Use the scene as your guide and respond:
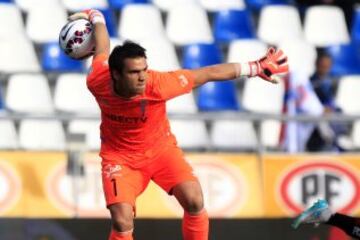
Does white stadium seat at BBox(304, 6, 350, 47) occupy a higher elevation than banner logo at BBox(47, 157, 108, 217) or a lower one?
higher

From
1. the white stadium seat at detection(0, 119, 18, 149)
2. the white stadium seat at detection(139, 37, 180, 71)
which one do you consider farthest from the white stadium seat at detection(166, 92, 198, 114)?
the white stadium seat at detection(0, 119, 18, 149)

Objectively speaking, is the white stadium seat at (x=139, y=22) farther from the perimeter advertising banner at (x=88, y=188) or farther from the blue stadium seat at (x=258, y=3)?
the perimeter advertising banner at (x=88, y=188)

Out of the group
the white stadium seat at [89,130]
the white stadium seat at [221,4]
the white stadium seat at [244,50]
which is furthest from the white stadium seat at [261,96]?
the white stadium seat at [89,130]

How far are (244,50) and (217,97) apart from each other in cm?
92

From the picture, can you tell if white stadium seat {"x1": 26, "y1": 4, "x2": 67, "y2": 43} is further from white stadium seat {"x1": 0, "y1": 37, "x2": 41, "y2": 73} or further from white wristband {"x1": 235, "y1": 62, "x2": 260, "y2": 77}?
white wristband {"x1": 235, "y1": 62, "x2": 260, "y2": 77}

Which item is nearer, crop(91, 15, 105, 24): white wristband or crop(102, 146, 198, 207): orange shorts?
crop(102, 146, 198, 207): orange shorts

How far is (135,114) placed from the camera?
8.00 metres

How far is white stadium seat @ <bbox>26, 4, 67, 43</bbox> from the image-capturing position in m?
13.1

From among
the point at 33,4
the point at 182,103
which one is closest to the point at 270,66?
the point at 182,103

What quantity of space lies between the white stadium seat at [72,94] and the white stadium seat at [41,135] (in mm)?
1232

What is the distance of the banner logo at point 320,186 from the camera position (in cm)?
1054

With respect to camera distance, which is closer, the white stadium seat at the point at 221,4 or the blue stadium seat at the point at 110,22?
the blue stadium seat at the point at 110,22

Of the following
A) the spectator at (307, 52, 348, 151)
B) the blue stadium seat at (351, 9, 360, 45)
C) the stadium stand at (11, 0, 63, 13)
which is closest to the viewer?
the spectator at (307, 52, 348, 151)

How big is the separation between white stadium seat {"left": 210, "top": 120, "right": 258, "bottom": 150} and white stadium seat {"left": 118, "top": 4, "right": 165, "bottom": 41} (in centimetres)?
283
